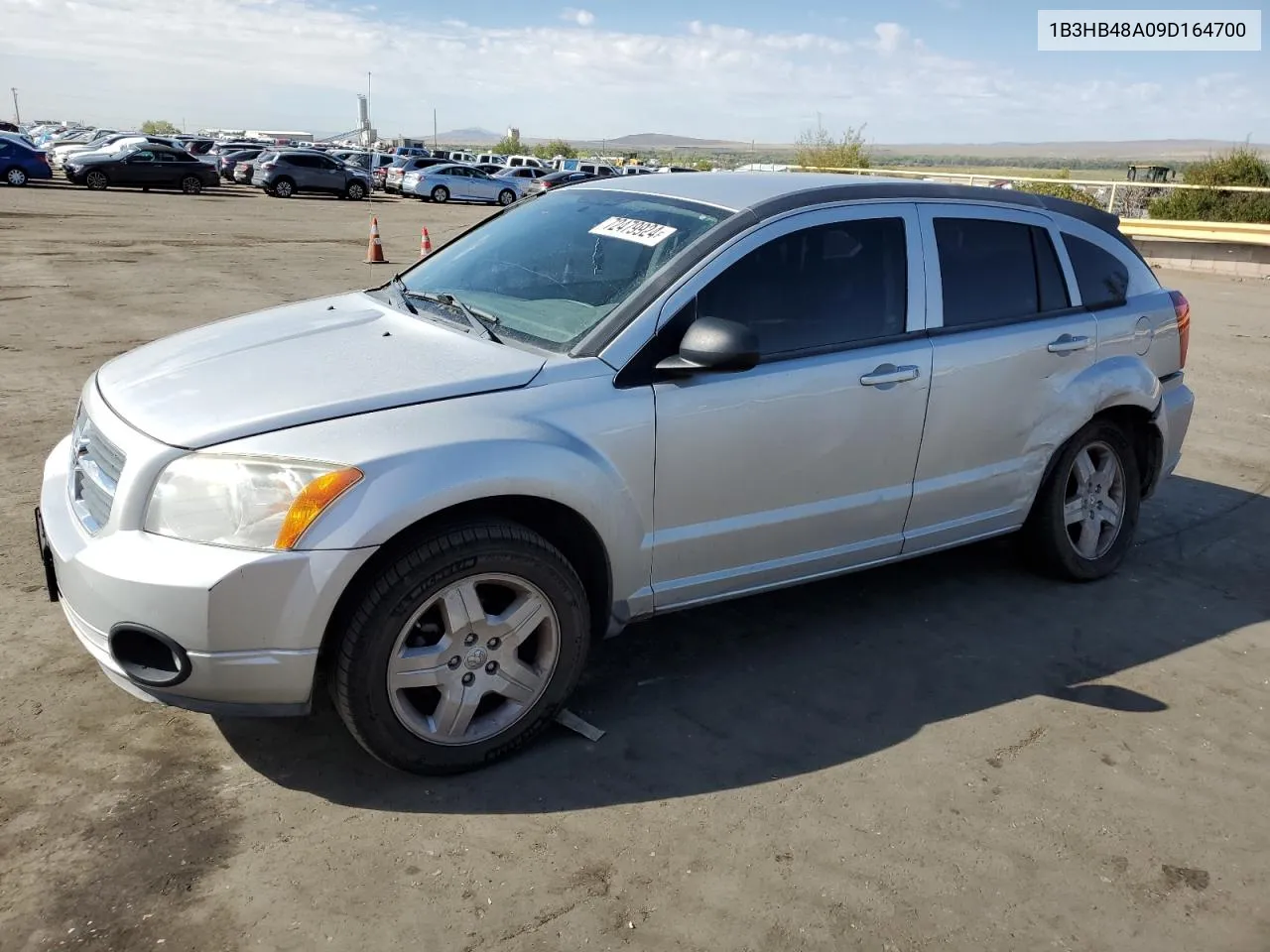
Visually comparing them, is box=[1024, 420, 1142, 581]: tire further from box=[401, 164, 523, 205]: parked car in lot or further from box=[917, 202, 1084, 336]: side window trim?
box=[401, 164, 523, 205]: parked car in lot

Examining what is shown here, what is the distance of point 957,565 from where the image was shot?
5281 millimetres

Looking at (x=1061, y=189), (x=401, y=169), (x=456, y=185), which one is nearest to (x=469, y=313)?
(x=1061, y=189)

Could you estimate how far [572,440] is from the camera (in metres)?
3.30

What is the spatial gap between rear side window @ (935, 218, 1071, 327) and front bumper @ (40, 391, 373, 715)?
2679 mm

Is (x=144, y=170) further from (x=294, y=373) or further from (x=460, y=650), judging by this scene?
(x=460, y=650)

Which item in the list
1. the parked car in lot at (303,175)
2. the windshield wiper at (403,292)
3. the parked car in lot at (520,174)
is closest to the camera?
the windshield wiper at (403,292)

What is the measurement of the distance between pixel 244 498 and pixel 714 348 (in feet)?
4.86

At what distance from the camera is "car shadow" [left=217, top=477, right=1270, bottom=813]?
Result: 3.33 meters

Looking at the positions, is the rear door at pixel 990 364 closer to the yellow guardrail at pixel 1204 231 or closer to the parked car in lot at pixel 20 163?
the yellow guardrail at pixel 1204 231

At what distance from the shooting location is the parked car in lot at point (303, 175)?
34.2 meters

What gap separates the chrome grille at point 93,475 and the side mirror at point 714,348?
169 cm

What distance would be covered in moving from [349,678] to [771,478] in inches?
63.5

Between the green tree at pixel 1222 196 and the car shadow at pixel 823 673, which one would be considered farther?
the green tree at pixel 1222 196

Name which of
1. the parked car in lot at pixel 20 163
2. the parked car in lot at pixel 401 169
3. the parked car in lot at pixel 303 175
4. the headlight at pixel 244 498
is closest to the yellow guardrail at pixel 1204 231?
the headlight at pixel 244 498
